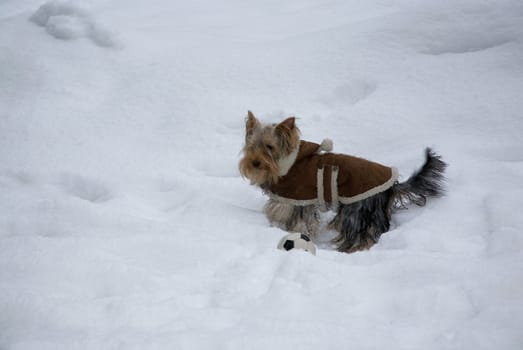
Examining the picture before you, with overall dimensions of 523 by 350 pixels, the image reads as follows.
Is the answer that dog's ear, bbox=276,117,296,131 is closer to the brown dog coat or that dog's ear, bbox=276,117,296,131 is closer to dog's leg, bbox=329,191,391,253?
the brown dog coat

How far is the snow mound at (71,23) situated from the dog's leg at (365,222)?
520 centimetres

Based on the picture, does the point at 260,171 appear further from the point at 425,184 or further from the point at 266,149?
the point at 425,184

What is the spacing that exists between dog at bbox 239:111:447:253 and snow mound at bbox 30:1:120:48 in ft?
14.5

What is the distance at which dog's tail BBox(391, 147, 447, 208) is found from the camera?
14.4 ft

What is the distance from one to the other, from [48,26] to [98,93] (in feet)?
7.19

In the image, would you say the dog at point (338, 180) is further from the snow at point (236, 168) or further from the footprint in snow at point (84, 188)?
the footprint in snow at point (84, 188)

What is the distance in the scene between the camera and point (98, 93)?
671 cm

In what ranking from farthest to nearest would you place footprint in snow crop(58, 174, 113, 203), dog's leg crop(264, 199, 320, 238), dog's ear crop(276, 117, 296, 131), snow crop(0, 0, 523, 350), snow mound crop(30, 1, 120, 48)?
1. snow mound crop(30, 1, 120, 48)
2. footprint in snow crop(58, 174, 113, 203)
3. dog's leg crop(264, 199, 320, 238)
4. dog's ear crop(276, 117, 296, 131)
5. snow crop(0, 0, 523, 350)

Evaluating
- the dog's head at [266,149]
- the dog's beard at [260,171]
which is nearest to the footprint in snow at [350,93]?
the dog's head at [266,149]

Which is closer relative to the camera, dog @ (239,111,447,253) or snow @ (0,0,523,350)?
snow @ (0,0,523,350)

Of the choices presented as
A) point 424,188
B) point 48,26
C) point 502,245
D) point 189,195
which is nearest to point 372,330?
point 502,245

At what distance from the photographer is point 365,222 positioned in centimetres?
441

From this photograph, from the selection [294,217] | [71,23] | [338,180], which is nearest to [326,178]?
[338,180]

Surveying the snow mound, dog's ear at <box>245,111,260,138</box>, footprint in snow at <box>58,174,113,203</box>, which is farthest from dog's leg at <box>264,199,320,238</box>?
the snow mound
